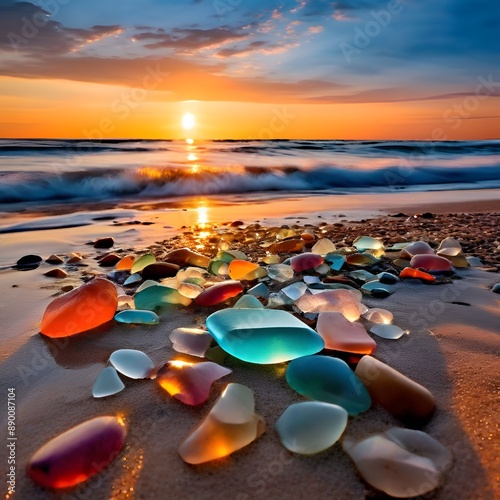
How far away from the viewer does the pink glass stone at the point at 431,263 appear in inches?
75.0

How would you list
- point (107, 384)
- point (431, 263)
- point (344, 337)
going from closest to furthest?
point (107, 384) → point (344, 337) → point (431, 263)

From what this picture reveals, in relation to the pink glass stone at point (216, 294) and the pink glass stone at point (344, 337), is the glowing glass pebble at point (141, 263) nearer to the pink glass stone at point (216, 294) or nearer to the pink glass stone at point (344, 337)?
the pink glass stone at point (216, 294)

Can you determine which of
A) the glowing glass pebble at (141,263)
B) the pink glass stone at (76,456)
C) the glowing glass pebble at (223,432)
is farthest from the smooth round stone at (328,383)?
the glowing glass pebble at (141,263)

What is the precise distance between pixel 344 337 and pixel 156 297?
66 cm

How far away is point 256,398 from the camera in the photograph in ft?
3.06

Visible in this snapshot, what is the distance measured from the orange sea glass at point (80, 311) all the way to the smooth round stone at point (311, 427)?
2.40 ft

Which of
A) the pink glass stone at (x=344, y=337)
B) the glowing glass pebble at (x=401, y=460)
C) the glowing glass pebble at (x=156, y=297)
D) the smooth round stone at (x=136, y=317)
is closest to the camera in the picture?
the glowing glass pebble at (x=401, y=460)

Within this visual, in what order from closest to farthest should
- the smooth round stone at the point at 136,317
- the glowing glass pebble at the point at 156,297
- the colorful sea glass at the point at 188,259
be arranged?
1. the smooth round stone at the point at 136,317
2. the glowing glass pebble at the point at 156,297
3. the colorful sea glass at the point at 188,259

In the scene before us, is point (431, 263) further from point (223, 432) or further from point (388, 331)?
point (223, 432)

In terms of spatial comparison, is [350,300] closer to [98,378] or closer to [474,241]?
[98,378]

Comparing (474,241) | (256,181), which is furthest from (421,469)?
(256,181)

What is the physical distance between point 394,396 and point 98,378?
640mm

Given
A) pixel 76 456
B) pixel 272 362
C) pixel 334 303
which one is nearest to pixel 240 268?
pixel 334 303

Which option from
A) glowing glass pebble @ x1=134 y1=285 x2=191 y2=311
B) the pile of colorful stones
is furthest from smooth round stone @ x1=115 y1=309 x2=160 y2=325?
glowing glass pebble @ x1=134 y1=285 x2=191 y2=311
